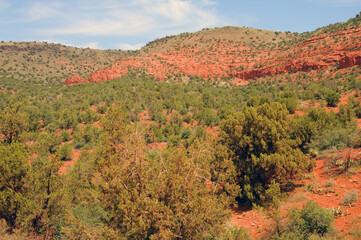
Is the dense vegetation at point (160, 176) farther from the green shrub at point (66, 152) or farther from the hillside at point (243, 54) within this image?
the hillside at point (243, 54)

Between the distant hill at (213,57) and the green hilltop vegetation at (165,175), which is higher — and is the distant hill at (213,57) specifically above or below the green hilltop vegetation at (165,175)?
above

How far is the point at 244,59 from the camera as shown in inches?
2803

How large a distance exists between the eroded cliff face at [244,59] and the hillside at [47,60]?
69.6ft

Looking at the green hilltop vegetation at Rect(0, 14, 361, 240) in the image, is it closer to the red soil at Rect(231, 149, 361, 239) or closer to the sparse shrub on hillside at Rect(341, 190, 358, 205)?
the red soil at Rect(231, 149, 361, 239)

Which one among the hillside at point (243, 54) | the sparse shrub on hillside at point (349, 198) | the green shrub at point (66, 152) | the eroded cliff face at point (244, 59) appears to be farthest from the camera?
the hillside at point (243, 54)

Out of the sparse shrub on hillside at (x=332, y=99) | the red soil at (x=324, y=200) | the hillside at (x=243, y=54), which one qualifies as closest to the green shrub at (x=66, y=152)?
the red soil at (x=324, y=200)

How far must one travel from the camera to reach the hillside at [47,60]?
73.0 metres

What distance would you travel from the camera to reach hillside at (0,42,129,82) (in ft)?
240

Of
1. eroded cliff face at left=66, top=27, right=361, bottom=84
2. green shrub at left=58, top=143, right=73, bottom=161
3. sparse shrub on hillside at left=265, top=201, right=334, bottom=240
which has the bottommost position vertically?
green shrub at left=58, top=143, right=73, bottom=161

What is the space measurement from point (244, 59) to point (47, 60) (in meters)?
77.8

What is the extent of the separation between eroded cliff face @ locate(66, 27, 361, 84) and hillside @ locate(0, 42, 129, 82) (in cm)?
2122

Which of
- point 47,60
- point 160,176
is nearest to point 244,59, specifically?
point 160,176

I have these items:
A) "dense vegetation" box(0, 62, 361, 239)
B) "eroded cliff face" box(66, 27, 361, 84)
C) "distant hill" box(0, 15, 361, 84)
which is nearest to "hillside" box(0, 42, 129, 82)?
"distant hill" box(0, 15, 361, 84)

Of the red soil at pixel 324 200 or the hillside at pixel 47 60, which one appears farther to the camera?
the hillside at pixel 47 60
